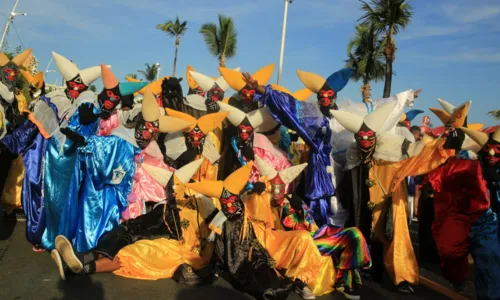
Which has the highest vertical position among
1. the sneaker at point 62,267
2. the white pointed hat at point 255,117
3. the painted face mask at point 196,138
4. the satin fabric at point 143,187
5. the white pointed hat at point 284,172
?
the white pointed hat at point 255,117

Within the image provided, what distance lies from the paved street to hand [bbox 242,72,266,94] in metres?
2.33

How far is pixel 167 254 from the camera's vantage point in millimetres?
A: 4438

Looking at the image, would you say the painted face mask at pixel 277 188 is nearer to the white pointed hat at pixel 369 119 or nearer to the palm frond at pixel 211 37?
the white pointed hat at pixel 369 119

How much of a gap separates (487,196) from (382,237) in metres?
1.13

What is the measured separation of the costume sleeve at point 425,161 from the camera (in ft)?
13.8

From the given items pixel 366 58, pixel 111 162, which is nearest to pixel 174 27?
pixel 366 58

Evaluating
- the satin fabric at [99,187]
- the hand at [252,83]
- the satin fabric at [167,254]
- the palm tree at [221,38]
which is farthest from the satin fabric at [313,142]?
the palm tree at [221,38]

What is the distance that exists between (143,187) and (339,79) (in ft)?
8.92

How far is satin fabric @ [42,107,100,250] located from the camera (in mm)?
4738

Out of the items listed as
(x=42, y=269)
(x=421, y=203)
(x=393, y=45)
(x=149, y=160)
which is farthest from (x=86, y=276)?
(x=393, y=45)

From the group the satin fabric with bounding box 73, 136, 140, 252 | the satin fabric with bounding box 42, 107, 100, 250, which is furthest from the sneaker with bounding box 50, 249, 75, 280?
the satin fabric with bounding box 42, 107, 100, 250

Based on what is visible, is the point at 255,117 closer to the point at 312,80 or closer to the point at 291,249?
the point at 312,80

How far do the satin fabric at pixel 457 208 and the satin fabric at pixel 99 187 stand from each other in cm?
351

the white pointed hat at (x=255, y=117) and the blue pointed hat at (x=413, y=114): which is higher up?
the blue pointed hat at (x=413, y=114)
